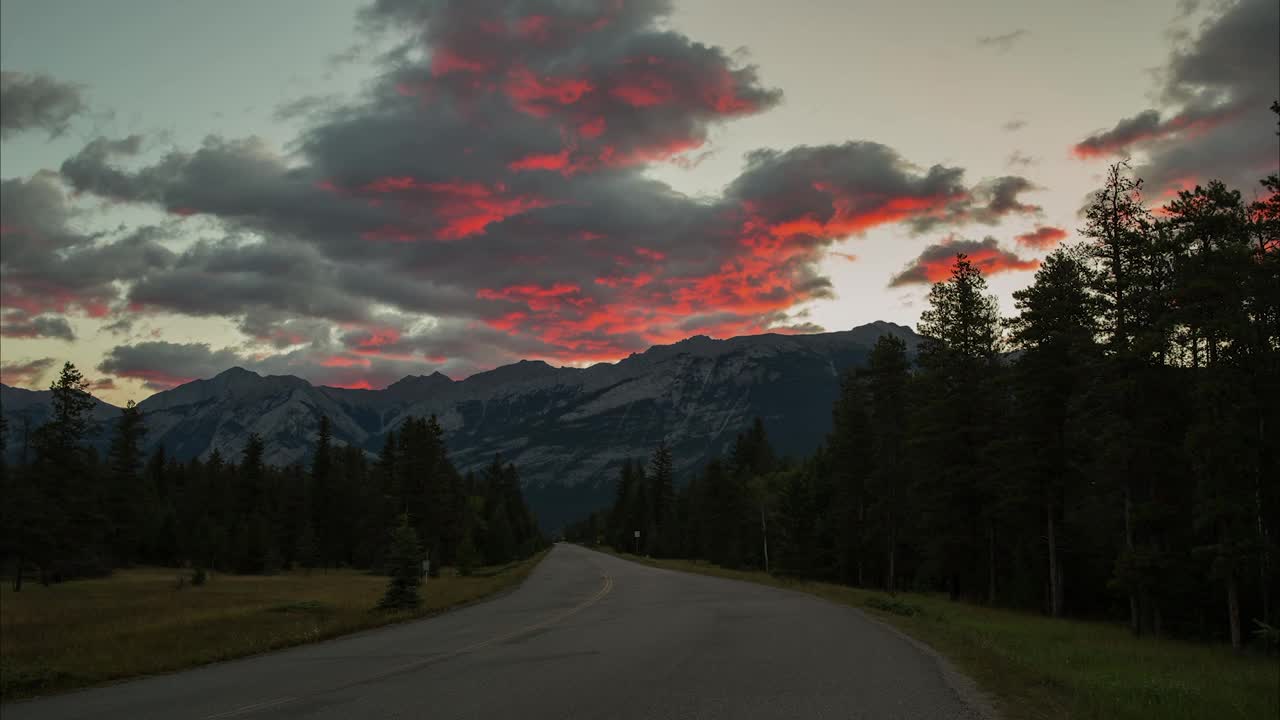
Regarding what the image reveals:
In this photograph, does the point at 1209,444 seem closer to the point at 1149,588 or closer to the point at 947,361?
the point at 1149,588

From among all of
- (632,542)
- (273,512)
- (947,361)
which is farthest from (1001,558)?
(632,542)

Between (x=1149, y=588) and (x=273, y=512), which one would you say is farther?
(x=273, y=512)

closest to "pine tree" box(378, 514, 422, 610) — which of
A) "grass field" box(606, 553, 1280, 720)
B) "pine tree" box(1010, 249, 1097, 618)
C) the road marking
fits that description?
the road marking

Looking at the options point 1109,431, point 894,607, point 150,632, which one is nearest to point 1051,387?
point 1109,431

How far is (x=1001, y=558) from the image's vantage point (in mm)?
46250

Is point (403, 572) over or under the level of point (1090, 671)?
over

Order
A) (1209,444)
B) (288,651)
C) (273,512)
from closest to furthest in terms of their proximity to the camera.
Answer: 1. (288,651)
2. (1209,444)
3. (273,512)

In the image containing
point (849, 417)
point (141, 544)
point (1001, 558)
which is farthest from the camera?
point (141, 544)

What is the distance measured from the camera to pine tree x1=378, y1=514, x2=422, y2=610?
2630cm

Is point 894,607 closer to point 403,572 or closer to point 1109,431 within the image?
point 1109,431

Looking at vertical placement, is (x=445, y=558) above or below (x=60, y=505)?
below

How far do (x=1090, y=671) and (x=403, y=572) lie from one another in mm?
19619

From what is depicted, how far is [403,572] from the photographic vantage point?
87.8ft

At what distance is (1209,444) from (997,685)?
19396mm
